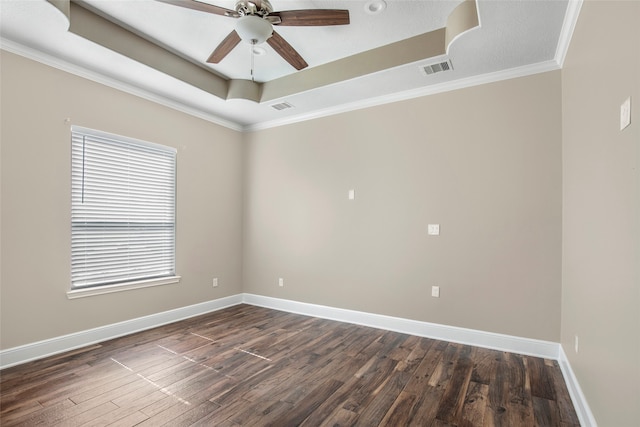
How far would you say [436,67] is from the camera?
121 inches

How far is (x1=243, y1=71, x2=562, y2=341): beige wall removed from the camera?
3.00 meters

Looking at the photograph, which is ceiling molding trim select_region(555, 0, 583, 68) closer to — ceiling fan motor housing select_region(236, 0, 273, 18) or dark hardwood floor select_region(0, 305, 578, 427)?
ceiling fan motor housing select_region(236, 0, 273, 18)

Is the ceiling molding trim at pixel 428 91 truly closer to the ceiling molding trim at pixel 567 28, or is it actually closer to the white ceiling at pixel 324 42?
the white ceiling at pixel 324 42

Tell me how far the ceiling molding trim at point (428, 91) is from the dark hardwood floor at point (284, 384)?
2785 millimetres

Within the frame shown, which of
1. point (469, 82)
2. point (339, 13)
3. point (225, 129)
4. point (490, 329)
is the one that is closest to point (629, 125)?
point (339, 13)

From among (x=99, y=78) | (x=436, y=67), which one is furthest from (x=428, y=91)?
(x=99, y=78)

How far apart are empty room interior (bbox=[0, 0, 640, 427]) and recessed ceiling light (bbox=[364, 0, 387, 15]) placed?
1.0 inches

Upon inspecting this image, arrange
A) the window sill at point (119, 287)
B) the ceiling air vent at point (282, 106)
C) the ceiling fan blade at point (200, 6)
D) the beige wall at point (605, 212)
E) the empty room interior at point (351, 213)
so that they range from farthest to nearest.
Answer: the ceiling air vent at point (282, 106)
the window sill at point (119, 287)
the ceiling fan blade at point (200, 6)
the empty room interior at point (351, 213)
the beige wall at point (605, 212)

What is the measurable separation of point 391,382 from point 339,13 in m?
2.84

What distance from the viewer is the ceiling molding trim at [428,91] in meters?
3.00

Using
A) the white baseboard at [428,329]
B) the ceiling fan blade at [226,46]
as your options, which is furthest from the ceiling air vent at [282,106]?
the white baseboard at [428,329]

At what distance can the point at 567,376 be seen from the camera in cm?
245

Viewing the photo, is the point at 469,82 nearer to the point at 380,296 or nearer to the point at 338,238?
the point at 338,238

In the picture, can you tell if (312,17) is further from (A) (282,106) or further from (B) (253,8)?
(A) (282,106)
